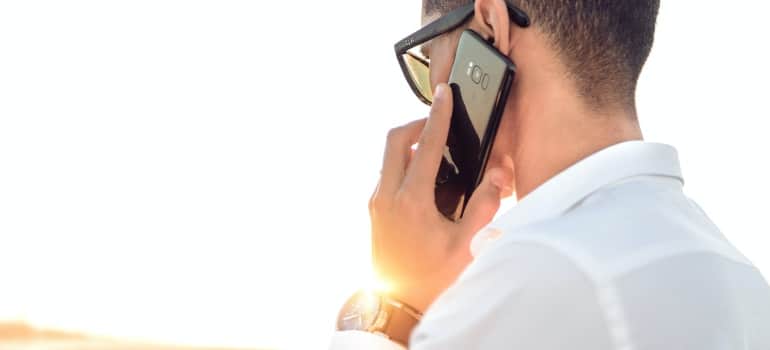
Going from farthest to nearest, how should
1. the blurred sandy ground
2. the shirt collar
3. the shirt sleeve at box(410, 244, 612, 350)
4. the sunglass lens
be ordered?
the blurred sandy ground → the sunglass lens → the shirt collar → the shirt sleeve at box(410, 244, 612, 350)

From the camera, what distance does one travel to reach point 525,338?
97cm

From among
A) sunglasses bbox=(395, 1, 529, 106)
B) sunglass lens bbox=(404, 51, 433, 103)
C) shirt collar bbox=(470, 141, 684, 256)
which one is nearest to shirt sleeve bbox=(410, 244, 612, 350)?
shirt collar bbox=(470, 141, 684, 256)

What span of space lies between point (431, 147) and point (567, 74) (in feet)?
0.98

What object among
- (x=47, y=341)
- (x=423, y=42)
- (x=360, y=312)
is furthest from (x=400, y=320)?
(x=47, y=341)

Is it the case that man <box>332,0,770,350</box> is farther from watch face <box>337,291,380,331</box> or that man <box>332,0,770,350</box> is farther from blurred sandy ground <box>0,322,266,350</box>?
blurred sandy ground <box>0,322,266,350</box>

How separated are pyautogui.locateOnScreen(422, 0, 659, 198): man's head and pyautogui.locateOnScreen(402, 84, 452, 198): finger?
0.13 metres

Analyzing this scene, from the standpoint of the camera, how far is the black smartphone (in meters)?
1.47

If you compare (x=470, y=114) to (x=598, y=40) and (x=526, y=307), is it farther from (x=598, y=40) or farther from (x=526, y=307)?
(x=526, y=307)

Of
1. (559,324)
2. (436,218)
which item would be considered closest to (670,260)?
(559,324)

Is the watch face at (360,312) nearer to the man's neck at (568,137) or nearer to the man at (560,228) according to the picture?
the man at (560,228)

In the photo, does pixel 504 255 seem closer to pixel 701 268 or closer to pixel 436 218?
pixel 701 268

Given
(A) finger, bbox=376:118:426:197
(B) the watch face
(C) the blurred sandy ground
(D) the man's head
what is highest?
(D) the man's head

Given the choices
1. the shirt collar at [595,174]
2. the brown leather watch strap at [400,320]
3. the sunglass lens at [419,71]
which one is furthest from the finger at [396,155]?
the shirt collar at [595,174]

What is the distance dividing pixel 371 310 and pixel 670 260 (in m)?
0.64
